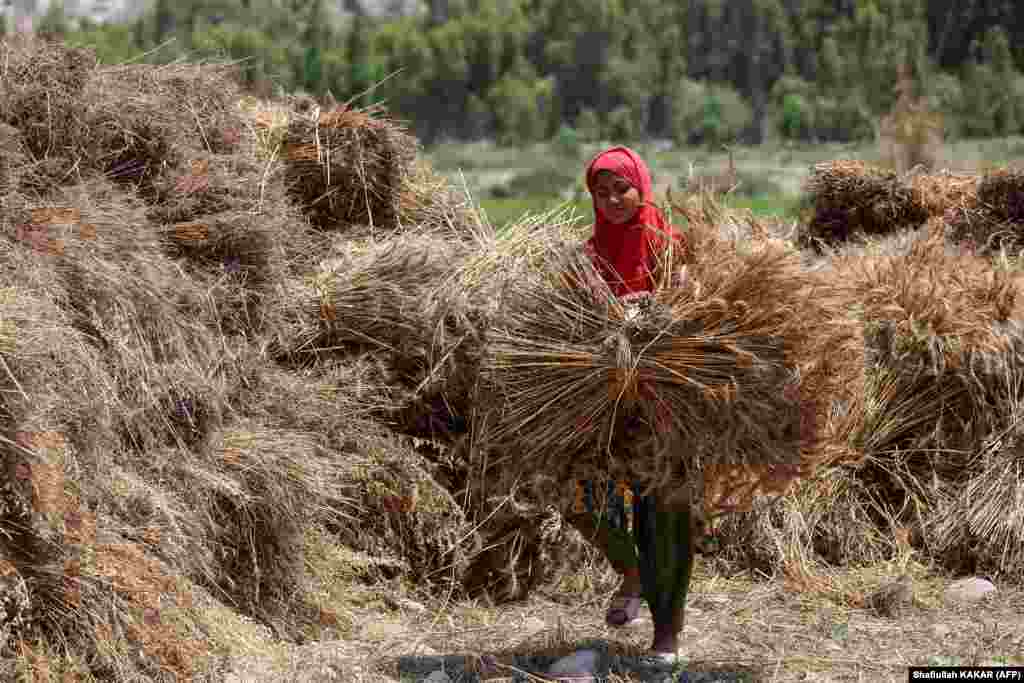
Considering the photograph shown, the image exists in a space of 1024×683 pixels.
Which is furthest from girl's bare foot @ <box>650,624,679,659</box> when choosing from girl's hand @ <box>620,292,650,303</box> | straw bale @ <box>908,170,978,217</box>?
straw bale @ <box>908,170,978,217</box>

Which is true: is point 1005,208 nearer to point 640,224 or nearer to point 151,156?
point 640,224

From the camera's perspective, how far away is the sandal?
15.2 feet

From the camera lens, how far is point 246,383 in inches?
203

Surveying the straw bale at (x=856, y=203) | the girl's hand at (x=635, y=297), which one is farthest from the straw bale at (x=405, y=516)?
the straw bale at (x=856, y=203)

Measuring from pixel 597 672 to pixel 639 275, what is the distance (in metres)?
1.24

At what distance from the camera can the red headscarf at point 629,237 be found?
429cm

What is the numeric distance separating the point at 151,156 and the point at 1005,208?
4525 millimetres

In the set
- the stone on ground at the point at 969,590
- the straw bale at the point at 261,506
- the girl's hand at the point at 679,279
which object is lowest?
the stone on ground at the point at 969,590

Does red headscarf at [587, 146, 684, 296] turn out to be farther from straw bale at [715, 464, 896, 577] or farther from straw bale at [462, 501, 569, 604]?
straw bale at [715, 464, 896, 577]

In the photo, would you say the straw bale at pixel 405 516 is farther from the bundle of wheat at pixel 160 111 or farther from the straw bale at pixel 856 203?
the straw bale at pixel 856 203

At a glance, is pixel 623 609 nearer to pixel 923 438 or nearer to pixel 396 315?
pixel 396 315

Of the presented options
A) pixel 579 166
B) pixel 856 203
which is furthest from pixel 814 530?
pixel 579 166

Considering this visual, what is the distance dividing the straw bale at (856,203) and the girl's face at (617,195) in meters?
3.84

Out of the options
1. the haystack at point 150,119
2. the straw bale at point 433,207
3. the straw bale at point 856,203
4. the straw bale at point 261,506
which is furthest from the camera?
the straw bale at point 856,203
